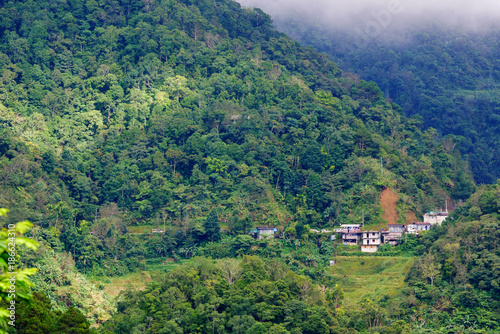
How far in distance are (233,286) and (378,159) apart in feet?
60.2

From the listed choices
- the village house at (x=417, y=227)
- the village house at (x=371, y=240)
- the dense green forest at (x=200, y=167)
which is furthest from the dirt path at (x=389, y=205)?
the village house at (x=371, y=240)

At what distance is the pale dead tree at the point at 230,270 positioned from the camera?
28.8m

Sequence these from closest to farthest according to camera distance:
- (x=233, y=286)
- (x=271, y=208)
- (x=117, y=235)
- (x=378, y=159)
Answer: (x=233, y=286)
(x=117, y=235)
(x=271, y=208)
(x=378, y=159)

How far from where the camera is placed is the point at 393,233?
37531 millimetres

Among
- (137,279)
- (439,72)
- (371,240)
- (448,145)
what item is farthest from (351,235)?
(439,72)

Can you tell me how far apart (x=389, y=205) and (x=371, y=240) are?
10.5ft

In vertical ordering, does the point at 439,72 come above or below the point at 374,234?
above

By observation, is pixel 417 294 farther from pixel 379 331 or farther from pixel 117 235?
pixel 117 235

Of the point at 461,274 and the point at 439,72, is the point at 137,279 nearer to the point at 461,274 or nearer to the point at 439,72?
the point at 461,274

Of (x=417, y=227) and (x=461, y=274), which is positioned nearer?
(x=461, y=274)

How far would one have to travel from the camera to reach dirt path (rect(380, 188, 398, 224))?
127 feet

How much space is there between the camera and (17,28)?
47719 mm

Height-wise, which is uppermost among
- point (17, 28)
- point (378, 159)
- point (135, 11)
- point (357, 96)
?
point (135, 11)

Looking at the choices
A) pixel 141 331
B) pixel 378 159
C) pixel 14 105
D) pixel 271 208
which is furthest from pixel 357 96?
pixel 141 331
